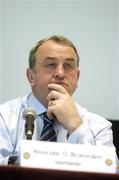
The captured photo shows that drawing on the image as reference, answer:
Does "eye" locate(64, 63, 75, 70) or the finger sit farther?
"eye" locate(64, 63, 75, 70)

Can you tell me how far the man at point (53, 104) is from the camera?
138cm

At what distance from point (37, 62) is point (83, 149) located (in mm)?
839

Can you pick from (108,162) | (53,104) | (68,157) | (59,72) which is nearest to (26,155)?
(68,157)

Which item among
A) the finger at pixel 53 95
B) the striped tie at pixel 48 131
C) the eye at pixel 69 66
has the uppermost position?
the eye at pixel 69 66

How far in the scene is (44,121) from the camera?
1.54 metres

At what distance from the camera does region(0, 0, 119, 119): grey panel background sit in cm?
289

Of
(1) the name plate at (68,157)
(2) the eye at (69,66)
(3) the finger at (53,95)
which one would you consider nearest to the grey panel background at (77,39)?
(2) the eye at (69,66)

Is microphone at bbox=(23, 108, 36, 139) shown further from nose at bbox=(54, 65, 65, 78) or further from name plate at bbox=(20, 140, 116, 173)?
nose at bbox=(54, 65, 65, 78)

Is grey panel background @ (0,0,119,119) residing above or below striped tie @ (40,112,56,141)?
above

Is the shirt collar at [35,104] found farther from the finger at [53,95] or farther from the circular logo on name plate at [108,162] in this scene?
the circular logo on name plate at [108,162]

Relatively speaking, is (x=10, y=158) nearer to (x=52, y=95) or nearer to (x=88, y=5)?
(x=52, y=95)

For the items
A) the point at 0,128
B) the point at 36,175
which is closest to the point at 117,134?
the point at 0,128

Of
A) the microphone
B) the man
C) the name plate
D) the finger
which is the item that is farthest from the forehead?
the name plate

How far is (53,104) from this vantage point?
1.42 m
